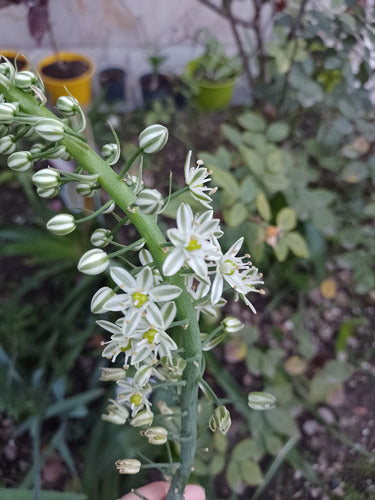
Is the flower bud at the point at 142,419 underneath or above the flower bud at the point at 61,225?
underneath

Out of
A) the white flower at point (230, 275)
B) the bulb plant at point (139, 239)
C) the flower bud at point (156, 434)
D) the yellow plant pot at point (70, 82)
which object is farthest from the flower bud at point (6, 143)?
the yellow plant pot at point (70, 82)

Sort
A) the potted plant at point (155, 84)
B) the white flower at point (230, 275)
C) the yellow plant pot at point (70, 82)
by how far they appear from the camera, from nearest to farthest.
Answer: the white flower at point (230, 275) < the yellow plant pot at point (70, 82) < the potted plant at point (155, 84)

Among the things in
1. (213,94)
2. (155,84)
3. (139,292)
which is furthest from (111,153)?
(155,84)

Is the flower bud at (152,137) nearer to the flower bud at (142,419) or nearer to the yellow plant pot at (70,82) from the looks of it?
the flower bud at (142,419)

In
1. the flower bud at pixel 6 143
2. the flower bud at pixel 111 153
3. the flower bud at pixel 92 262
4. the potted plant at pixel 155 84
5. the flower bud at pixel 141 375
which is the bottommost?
the potted plant at pixel 155 84

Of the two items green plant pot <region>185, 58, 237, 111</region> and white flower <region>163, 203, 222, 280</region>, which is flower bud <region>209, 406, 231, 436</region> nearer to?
white flower <region>163, 203, 222, 280</region>

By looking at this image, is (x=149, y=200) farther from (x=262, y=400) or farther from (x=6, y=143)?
(x=262, y=400)

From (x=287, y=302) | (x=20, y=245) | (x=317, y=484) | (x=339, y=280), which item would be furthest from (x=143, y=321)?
(x=339, y=280)
